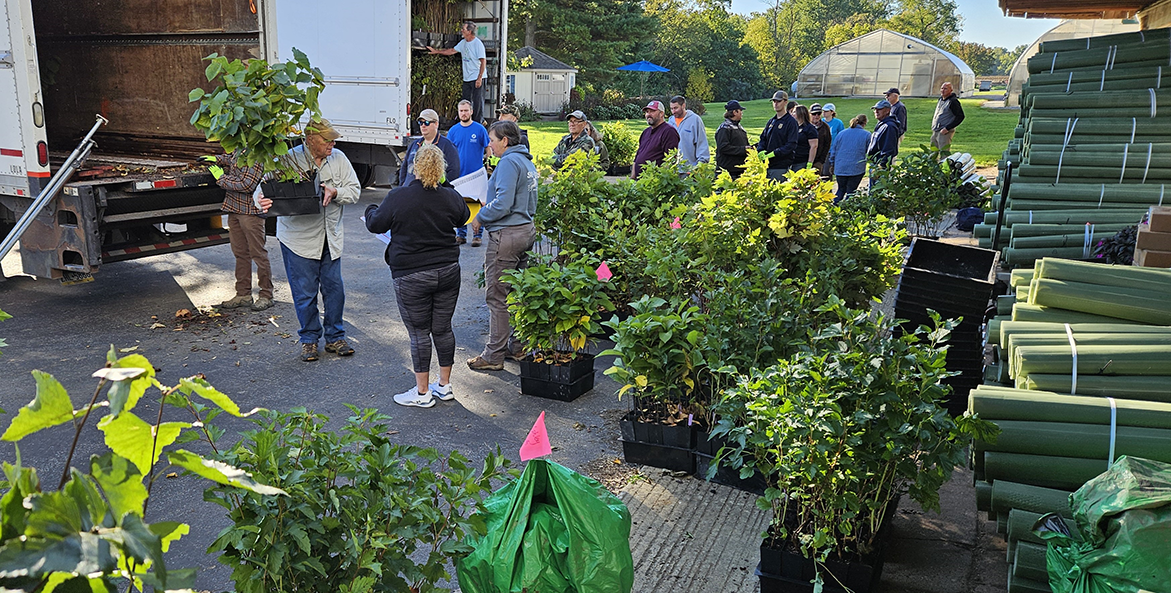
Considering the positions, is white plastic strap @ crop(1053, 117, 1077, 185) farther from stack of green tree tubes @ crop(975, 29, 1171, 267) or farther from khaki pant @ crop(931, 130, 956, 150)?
khaki pant @ crop(931, 130, 956, 150)

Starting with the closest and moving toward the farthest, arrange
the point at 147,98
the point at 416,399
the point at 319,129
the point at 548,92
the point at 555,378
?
the point at 416,399
the point at 555,378
the point at 319,129
the point at 147,98
the point at 548,92

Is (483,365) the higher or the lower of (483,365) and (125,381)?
the lower

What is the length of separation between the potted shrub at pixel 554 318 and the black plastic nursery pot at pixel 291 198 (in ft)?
5.62

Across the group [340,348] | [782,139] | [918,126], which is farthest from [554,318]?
[918,126]

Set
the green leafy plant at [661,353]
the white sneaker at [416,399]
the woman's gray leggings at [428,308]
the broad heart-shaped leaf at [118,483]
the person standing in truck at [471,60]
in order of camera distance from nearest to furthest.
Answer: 1. the broad heart-shaped leaf at [118,483]
2. the green leafy plant at [661,353]
3. the woman's gray leggings at [428,308]
4. the white sneaker at [416,399]
5. the person standing in truck at [471,60]

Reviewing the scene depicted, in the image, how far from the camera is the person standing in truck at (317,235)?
6.60m

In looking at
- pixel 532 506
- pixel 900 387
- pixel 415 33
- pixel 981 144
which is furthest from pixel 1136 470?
pixel 981 144

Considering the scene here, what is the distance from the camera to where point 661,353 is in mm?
4711

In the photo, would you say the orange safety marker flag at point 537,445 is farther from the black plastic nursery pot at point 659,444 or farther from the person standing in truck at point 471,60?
the person standing in truck at point 471,60

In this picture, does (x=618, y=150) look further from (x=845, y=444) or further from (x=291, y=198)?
(x=845, y=444)

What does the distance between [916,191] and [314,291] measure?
7.07 m

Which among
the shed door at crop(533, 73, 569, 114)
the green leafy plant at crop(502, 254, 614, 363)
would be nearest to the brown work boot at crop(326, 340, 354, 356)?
the green leafy plant at crop(502, 254, 614, 363)

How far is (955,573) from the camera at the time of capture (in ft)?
12.6

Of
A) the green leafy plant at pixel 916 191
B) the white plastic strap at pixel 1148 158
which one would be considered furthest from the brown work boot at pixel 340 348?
the white plastic strap at pixel 1148 158
